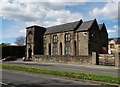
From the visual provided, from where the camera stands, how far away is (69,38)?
5475 cm

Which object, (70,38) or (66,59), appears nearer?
(66,59)

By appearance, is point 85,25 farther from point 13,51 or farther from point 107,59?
point 13,51

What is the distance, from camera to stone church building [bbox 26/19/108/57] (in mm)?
51125

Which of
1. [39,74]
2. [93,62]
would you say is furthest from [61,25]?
[39,74]

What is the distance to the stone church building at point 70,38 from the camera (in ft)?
168

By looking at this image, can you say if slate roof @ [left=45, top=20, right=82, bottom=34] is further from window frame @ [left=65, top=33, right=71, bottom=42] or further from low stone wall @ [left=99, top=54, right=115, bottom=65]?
low stone wall @ [left=99, top=54, right=115, bottom=65]

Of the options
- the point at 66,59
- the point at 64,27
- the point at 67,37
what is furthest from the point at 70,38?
the point at 66,59

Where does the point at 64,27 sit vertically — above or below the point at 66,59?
above

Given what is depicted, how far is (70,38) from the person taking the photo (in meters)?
54.2

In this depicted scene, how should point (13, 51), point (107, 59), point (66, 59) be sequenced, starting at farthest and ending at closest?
point (13, 51) < point (66, 59) < point (107, 59)

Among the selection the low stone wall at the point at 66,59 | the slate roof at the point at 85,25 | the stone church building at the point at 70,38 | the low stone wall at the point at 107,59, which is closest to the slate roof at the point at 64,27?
the stone church building at the point at 70,38

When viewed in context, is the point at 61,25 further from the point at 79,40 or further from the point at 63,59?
the point at 63,59

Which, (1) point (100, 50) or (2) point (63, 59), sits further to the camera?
(1) point (100, 50)

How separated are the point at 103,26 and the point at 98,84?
4391 cm
